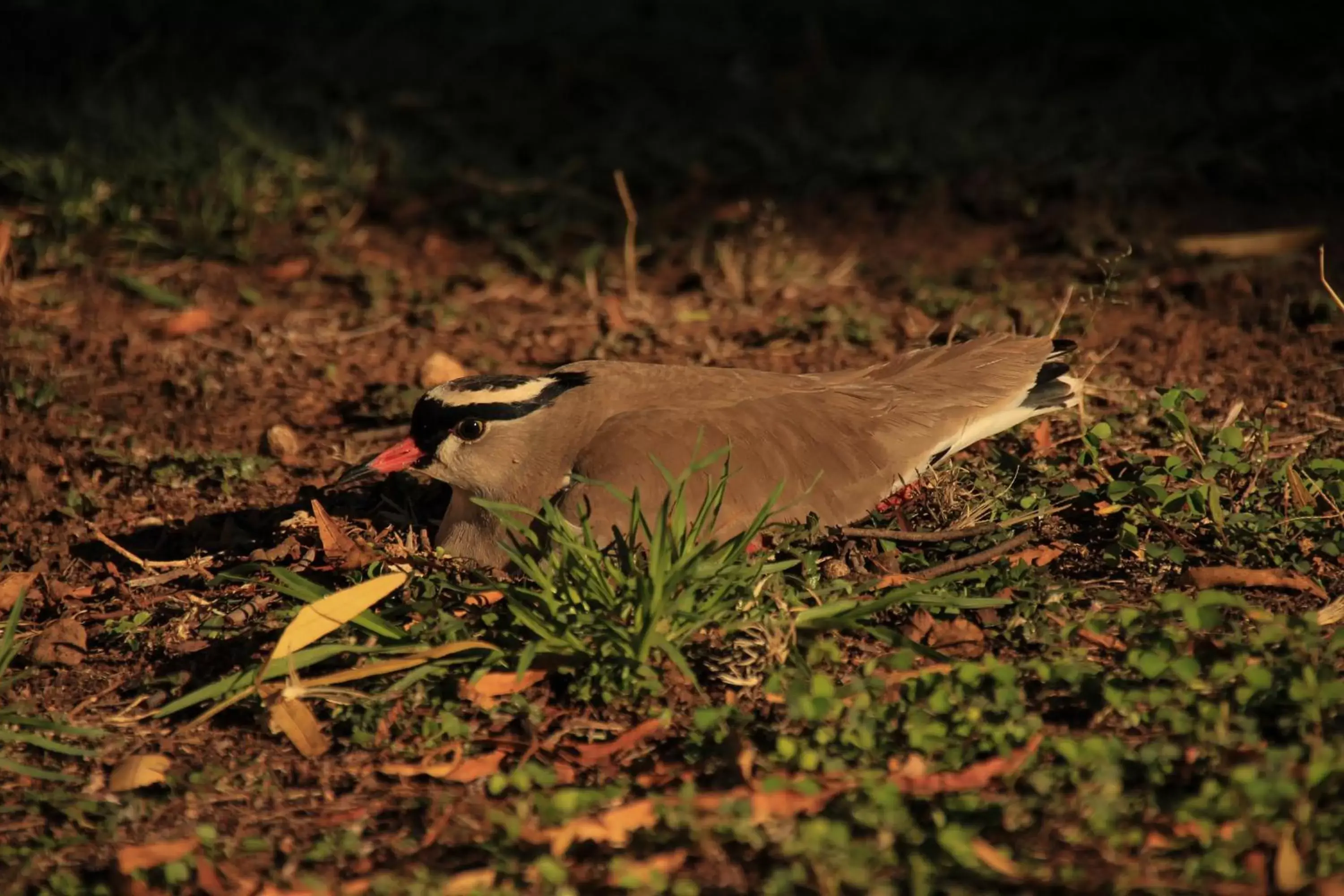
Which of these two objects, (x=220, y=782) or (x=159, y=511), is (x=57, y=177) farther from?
(x=220, y=782)

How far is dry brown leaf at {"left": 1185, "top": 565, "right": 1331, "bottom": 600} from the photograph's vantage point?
429 cm

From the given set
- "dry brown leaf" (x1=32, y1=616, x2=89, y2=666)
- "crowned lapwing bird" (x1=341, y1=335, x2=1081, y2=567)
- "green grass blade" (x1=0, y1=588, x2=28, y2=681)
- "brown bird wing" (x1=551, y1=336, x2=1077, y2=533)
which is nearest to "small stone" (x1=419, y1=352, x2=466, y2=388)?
"crowned lapwing bird" (x1=341, y1=335, x2=1081, y2=567)

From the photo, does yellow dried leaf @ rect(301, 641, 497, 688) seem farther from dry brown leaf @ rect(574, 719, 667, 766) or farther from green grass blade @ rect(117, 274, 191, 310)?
green grass blade @ rect(117, 274, 191, 310)

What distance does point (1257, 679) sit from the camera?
3.60m

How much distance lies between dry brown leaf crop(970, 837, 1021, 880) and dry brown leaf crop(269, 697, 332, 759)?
1707 mm

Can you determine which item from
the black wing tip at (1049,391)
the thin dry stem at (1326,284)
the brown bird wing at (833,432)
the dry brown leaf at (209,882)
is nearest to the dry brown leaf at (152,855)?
the dry brown leaf at (209,882)

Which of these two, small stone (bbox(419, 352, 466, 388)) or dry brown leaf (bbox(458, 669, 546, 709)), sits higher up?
small stone (bbox(419, 352, 466, 388))

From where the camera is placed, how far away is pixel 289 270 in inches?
282

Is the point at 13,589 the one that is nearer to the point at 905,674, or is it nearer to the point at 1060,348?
the point at 905,674

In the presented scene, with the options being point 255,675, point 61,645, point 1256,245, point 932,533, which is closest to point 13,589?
point 61,645

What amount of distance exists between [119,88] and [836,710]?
6.64 meters

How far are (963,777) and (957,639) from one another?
0.66m

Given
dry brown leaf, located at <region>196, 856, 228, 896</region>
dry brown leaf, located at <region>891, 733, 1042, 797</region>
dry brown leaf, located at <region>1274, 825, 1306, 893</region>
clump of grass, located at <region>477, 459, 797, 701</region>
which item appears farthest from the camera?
clump of grass, located at <region>477, 459, 797, 701</region>

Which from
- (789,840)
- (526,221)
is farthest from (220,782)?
(526,221)
